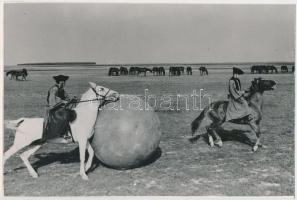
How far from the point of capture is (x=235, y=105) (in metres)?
10.9

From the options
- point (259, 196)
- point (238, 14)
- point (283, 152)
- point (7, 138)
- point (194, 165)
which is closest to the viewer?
point (259, 196)

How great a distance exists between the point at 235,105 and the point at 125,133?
12.4 ft

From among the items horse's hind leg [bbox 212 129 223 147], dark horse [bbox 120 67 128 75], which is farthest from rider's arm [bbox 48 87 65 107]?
dark horse [bbox 120 67 128 75]

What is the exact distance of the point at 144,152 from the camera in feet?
29.5

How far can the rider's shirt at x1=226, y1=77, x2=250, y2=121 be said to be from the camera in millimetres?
10844

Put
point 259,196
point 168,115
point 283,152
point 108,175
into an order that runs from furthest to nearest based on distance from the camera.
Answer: point 168,115 → point 283,152 → point 108,175 → point 259,196

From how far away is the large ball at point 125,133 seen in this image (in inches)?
345

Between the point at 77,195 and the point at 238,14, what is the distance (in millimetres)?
8770

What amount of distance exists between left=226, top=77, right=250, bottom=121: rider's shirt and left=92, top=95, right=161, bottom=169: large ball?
2827 millimetres

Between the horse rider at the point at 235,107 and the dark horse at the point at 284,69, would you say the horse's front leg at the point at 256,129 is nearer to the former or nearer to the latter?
the horse rider at the point at 235,107

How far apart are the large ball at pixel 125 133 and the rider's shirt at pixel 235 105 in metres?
2.83

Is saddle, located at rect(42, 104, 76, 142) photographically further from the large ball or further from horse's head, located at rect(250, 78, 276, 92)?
horse's head, located at rect(250, 78, 276, 92)

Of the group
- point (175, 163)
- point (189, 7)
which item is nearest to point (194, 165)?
point (175, 163)

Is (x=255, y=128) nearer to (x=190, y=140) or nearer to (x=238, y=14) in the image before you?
(x=190, y=140)
